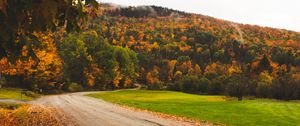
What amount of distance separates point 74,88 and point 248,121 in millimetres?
63507

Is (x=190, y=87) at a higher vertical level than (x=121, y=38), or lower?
lower

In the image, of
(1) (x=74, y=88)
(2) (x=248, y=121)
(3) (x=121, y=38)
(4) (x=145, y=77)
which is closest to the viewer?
(2) (x=248, y=121)

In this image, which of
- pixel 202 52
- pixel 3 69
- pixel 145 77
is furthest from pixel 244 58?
pixel 3 69

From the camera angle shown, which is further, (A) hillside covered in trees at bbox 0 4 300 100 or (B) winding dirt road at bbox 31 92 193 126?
(A) hillside covered in trees at bbox 0 4 300 100

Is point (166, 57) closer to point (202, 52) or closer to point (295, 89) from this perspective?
point (202, 52)

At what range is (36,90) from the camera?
210 ft

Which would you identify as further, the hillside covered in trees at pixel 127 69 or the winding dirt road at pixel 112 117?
the hillside covered in trees at pixel 127 69

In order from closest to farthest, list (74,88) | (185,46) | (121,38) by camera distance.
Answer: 1. (74,88)
2. (121,38)
3. (185,46)

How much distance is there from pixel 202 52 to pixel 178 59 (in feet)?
72.2

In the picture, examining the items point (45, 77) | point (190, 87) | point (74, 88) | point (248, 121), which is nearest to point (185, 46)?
point (190, 87)

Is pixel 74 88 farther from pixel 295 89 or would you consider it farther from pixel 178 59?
pixel 178 59

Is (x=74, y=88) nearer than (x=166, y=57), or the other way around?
(x=74, y=88)

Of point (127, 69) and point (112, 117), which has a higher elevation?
point (112, 117)

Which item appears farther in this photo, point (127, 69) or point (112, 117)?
point (127, 69)
